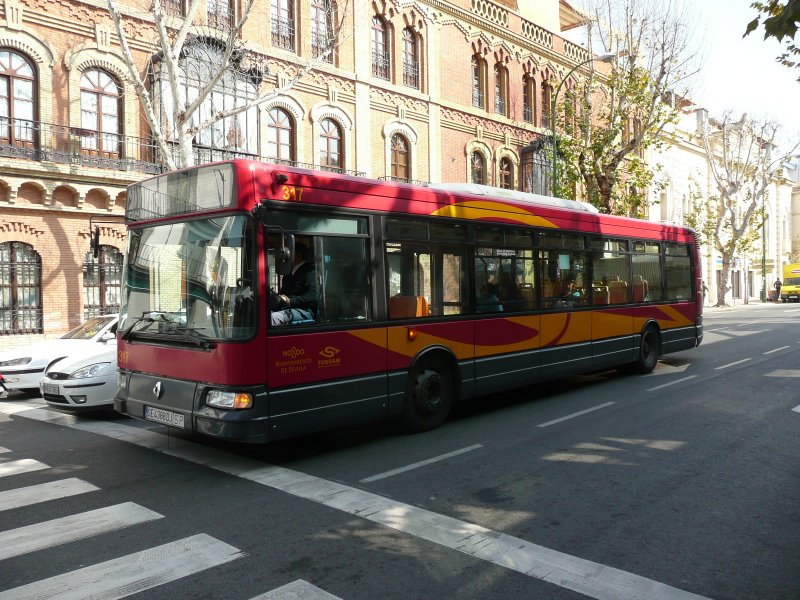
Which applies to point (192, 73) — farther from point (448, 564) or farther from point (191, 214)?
point (448, 564)

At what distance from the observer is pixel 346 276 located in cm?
694

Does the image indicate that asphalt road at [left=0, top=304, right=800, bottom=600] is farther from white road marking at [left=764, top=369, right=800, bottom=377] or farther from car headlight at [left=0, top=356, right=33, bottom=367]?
white road marking at [left=764, top=369, right=800, bottom=377]

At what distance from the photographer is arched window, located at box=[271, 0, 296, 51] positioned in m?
20.5

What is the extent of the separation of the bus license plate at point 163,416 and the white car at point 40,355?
419 centimetres

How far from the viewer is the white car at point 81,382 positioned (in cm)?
906

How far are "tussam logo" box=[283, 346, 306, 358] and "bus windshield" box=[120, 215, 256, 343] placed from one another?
432 mm

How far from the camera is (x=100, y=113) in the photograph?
55.9 ft

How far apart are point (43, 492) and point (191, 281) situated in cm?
227

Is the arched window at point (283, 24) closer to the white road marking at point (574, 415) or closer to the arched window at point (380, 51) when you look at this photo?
the arched window at point (380, 51)

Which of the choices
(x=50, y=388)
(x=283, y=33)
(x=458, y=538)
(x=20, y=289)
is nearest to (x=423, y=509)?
Answer: (x=458, y=538)

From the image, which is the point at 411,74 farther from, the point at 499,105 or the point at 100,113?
the point at 100,113

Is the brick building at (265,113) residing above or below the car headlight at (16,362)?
above

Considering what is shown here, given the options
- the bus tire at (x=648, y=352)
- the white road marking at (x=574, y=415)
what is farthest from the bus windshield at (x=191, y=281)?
the bus tire at (x=648, y=352)

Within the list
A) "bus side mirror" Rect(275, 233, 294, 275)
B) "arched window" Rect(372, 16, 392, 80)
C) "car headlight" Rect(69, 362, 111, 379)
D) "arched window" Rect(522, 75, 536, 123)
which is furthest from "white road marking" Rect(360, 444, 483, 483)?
"arched window" Rect(522, 75, 536, 123)
